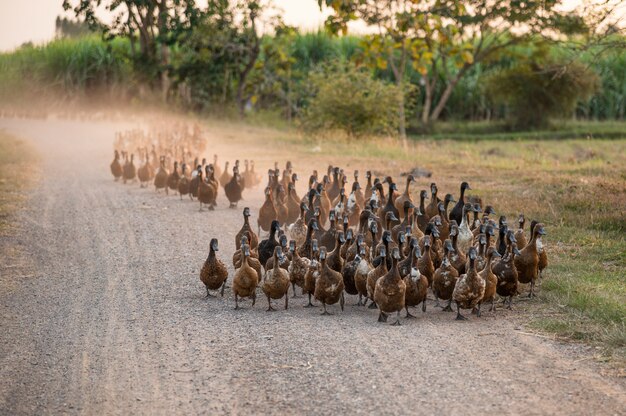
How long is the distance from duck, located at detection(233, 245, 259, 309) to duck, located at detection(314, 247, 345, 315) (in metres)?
0.65

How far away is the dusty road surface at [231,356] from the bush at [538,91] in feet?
84.2

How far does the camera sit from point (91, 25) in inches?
A: 1420

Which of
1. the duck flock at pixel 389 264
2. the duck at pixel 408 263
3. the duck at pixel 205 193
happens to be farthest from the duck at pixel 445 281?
the duck at pixel 205 193

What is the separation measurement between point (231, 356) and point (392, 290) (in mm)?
1617

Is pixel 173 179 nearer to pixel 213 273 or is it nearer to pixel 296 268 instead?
pixel 213 273

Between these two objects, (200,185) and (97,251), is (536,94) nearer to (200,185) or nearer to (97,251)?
(200,185)

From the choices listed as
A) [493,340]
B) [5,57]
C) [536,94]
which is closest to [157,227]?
[493,340]

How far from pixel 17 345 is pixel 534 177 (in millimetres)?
12444

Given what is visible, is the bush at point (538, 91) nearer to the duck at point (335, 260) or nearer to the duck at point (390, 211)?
the duck at point (390, 211)

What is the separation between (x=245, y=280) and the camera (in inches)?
347

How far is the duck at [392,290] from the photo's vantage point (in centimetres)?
809

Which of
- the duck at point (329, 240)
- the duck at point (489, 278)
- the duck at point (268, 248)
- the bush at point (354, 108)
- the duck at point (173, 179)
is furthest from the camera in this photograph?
the bush at point (354, 108)

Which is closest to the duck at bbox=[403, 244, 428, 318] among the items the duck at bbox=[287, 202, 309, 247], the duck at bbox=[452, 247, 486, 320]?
the duck at bbox=[452, 247, 486, 320]

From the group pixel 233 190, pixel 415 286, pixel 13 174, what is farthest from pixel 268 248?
pixel 13 174
